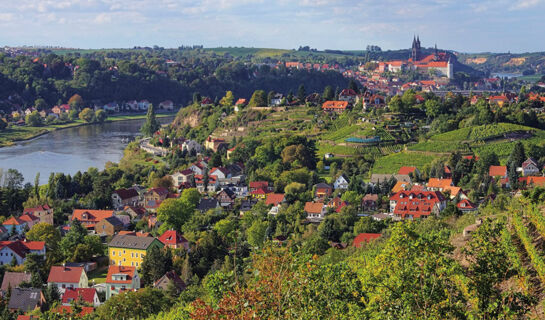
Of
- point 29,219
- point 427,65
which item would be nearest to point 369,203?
point 29,219

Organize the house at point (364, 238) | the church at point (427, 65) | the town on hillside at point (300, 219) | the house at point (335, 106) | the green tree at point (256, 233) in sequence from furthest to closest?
the church at point (427, 65)
the house at point (335, 106)
the green tree at point (256, 233)
the house at point (364, 238)
the town on hillside at point (300, 219)

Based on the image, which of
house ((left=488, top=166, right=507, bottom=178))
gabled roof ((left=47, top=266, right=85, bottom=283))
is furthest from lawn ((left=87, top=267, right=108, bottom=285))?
house ((left=488, top=166, right=507, bottom=178))

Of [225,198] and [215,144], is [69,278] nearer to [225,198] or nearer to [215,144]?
[225,198]

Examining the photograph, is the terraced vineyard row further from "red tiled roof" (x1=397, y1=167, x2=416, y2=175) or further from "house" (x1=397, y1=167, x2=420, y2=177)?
"red tiled roof" (x1=397, y1=167, x2=416, y2=175)

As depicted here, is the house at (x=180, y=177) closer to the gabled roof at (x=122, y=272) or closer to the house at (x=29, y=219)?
the house at (x=29, y=219)

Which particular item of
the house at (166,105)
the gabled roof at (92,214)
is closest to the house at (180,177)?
the gabled roof at (92,214)
